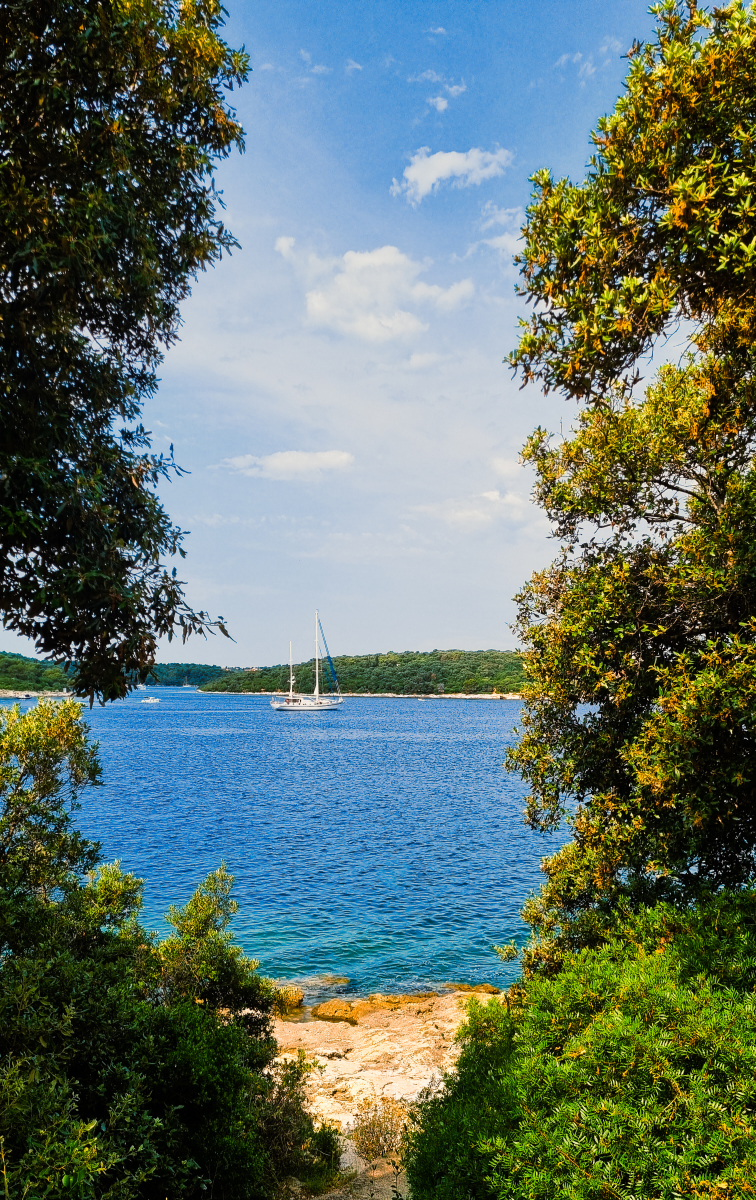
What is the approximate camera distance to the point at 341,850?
36656 millimetres

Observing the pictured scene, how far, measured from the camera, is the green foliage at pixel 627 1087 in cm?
441

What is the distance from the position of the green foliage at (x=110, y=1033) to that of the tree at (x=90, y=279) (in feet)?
11.2

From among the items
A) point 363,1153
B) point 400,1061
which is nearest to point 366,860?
point 400,1061

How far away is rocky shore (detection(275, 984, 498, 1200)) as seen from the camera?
12.4 metres

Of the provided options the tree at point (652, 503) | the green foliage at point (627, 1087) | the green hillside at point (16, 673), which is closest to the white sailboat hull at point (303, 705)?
the green hillside at point (16, 673)

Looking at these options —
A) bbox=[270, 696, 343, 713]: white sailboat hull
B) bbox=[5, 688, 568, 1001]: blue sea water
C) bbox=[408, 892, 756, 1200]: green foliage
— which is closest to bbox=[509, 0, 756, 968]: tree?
bbox=[408, 892, 756, 1200]: green foliage

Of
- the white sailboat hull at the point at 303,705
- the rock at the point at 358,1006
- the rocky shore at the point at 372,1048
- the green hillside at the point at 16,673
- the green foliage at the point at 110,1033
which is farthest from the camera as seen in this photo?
the white sailboat hull at the point at 303,705

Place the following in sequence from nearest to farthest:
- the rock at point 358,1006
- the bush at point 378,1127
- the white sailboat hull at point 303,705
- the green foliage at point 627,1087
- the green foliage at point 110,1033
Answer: the green foliage at point 627,1087 → the green foliage at point 110,1033 → the bush at point 378,1127 → the rock at point 358,1006 → the white sailboat hull at point 303,705

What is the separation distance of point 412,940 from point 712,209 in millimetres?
25587

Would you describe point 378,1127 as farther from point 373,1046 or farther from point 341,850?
point 341,850

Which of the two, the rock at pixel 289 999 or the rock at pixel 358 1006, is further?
the rock at pixel 289 999

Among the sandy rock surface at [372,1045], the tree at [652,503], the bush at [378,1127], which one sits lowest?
the sandy rock surface at [372,1045]

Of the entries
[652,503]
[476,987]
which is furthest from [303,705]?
[652,503]

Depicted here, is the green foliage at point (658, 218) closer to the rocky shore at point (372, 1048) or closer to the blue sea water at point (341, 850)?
the rocky shore at point (372, 1048)
